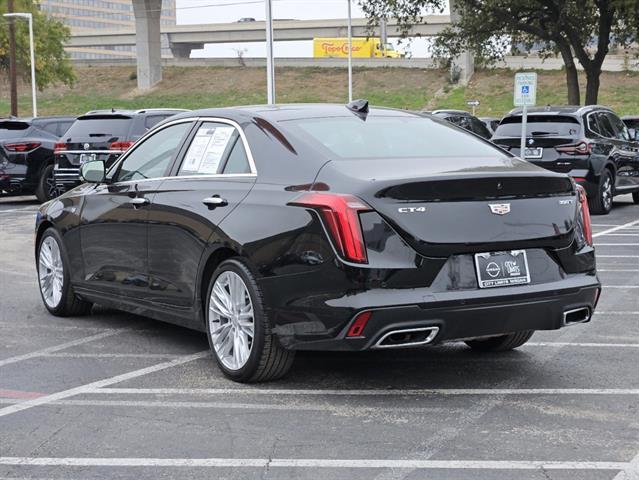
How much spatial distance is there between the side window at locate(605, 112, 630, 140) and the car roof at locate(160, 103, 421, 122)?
13.0 metres

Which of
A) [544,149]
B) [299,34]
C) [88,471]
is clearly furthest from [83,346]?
[299,34]

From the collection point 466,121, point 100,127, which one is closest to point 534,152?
point 466,121

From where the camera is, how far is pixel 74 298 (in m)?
8.12

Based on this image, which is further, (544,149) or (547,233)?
(544,149)

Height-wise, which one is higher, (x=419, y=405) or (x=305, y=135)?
(x=305, y=135)

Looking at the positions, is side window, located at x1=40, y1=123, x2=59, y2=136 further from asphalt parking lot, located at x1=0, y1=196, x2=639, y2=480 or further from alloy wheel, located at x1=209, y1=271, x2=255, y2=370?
alloy wheel, located at x1=209, y1=271, x2=255, y2=370

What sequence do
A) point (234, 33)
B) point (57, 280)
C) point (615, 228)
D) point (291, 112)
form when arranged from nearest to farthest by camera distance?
point (291, 112) → point (57, 280) → point (615, 228) → point (234, 33)

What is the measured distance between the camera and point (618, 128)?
19266 millimetres

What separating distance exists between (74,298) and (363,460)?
421 cm

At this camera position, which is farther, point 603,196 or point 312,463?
point 603,196

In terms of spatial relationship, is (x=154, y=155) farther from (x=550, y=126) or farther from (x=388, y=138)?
(x=550, y=126)

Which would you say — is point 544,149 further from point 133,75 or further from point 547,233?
point 133,75

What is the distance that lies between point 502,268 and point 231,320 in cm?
156

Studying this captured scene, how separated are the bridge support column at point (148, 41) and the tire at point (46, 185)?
5662 cm
